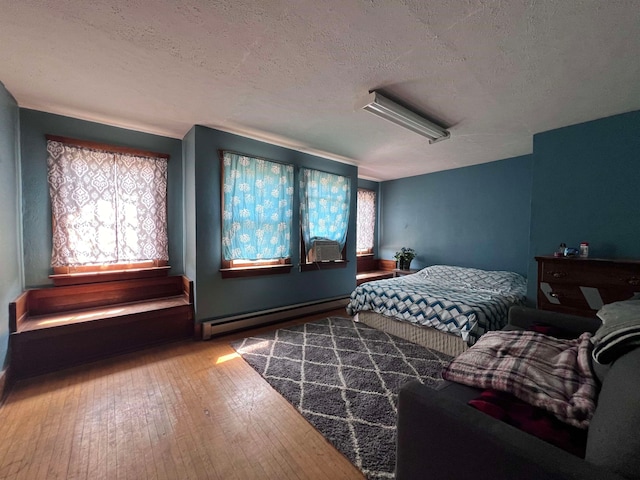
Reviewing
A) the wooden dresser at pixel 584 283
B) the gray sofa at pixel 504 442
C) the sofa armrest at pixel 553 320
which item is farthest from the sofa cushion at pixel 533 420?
the wooden dresser at pixel 584 283

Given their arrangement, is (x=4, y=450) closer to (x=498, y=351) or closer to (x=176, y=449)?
(x=176, y=449)

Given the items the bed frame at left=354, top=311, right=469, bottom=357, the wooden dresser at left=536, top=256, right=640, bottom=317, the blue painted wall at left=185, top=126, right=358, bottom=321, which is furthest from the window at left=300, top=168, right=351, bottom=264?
the wooden dresser at left=536, top=256, right=640, bottom=317

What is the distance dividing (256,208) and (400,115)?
77.6 inches

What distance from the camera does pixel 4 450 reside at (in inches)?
56.6

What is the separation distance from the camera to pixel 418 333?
2.84 metres

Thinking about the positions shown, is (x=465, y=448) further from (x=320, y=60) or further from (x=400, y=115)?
(x=400, y=115)

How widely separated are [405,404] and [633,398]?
65 cm

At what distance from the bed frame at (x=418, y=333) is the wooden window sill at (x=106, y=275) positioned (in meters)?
2.65

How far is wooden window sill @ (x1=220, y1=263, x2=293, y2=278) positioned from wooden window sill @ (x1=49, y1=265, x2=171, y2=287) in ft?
2.52

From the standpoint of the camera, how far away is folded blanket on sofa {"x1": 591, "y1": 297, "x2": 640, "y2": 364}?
936 mm

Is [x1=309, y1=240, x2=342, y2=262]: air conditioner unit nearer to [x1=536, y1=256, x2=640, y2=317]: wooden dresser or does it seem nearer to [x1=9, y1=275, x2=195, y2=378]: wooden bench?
[x1=9, y1=275, x2=195, y2=378]: wooden bench

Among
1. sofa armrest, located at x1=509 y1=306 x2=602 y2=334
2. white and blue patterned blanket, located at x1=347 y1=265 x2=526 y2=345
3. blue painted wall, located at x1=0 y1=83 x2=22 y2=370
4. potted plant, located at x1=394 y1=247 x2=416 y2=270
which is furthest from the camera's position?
potted plant, located at x1=394 y1=247 x2=416 y2=270

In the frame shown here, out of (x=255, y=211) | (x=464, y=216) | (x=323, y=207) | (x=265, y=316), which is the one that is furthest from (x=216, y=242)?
(x=464, y=216)

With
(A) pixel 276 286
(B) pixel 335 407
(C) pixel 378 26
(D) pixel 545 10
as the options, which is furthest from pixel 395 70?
(A) pixel 276 286
